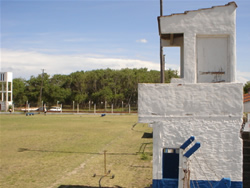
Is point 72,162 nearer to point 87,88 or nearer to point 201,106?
point 201,106

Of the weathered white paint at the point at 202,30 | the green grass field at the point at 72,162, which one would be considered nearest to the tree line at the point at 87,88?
the green grass field at the point at 72,162

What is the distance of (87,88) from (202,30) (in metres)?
68.4

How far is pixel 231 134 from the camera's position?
7.42 metres

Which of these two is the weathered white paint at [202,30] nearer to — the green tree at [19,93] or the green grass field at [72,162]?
the green grass field at [72,162]

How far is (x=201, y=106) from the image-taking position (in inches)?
298

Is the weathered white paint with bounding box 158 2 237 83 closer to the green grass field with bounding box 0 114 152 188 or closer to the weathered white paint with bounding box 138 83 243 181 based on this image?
the weathered white paint with bounding box 138 83 243 181

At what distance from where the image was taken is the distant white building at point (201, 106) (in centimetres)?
740

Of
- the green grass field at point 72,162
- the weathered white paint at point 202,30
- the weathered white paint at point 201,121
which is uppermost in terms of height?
the weathered white paint at point 202,30

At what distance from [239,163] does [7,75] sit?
61945mm

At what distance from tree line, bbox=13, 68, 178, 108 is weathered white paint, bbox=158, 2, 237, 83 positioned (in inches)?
2398

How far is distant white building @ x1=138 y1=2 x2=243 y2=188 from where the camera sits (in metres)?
7.40

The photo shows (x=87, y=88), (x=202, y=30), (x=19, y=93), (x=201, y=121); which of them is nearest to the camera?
(x=201, y=121)

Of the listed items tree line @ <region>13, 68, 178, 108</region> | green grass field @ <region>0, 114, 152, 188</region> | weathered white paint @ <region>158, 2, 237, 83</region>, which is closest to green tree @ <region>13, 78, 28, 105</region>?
tree line @ <region>13, 68, 178, 108</region>

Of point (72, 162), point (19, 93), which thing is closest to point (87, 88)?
point (19, 93)
